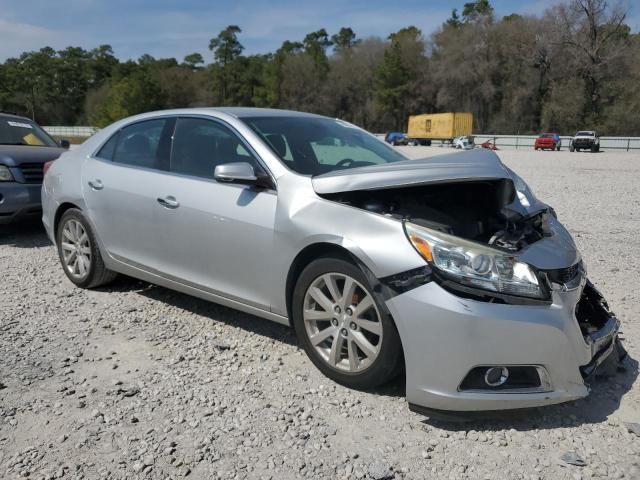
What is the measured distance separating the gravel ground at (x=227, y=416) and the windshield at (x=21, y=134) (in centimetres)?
466

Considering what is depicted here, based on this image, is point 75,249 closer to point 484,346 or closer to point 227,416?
point 227,416

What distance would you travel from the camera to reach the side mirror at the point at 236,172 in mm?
3494

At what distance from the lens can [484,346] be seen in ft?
8.93

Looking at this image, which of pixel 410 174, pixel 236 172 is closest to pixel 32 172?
pixel 236 172

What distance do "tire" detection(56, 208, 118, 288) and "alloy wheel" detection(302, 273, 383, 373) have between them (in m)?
2.44

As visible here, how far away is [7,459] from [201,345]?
1.49m

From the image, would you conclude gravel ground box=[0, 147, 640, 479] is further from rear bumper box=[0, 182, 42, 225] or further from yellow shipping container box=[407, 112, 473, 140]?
yellow shipping container box=[407, 112, 473, 140]

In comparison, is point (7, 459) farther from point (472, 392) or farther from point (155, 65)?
point (155, 65)

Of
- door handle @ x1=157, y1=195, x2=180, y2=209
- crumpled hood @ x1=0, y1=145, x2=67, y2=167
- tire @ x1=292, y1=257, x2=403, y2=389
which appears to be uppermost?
crumpled hood @ x1=0, y1=145, x2=67, y2=167

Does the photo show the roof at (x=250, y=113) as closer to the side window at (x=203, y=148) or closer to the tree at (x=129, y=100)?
the side window at (x=203, y=148)

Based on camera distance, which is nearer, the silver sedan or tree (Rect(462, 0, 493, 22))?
the silver sedan

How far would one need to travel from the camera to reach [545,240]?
3248mm

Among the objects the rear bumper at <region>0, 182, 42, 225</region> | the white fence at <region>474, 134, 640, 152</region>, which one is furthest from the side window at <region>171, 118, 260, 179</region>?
the white fence at <region>474, 134, 640, 152</region>

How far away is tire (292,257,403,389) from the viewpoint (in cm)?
303
